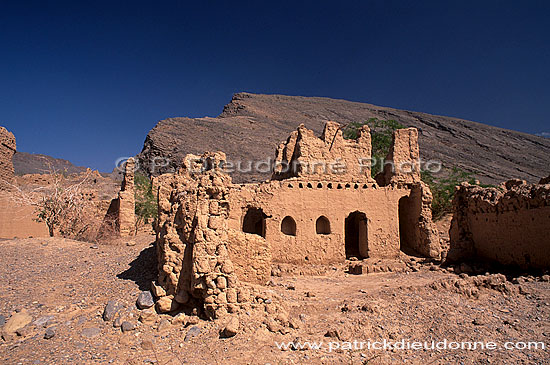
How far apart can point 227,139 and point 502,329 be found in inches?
1455

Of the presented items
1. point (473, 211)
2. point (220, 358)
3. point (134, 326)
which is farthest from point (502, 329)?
point (473, 211)

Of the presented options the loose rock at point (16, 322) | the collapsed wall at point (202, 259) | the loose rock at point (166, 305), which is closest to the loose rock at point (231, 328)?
the collapsed wall at point (202, 259)

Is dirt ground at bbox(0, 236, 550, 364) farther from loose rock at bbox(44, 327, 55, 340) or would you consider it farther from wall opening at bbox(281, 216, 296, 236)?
wall opening at bbox(281, 216, 296, 236)

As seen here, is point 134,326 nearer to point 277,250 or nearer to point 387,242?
point 277,250

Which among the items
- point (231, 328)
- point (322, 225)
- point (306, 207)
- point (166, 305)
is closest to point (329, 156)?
point (306, 207)

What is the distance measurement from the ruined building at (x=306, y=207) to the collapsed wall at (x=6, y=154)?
10359 millimetres

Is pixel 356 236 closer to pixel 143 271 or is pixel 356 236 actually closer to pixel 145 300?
pixel 143 271

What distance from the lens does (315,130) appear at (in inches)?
2028

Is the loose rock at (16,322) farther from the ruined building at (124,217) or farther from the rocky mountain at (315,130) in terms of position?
the rocky mountain at (315,130)

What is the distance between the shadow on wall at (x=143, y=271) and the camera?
5645mm

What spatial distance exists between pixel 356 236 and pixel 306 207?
12.3 feet

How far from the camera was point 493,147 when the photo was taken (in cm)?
5034

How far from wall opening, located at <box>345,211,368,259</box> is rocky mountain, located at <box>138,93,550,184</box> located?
17.3 m

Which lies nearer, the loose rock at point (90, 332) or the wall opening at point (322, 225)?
the loose rock at point (90, 332)
